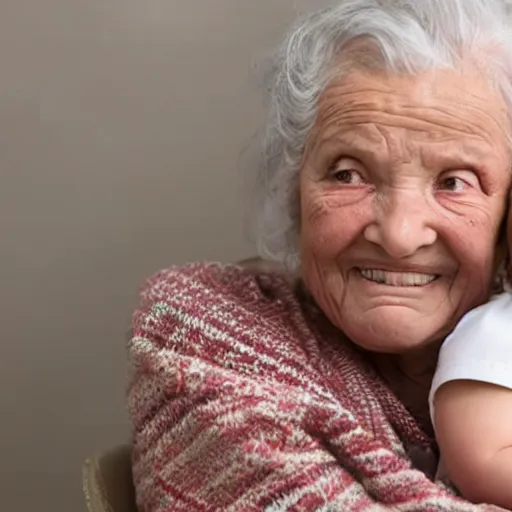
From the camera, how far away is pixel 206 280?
1.34m

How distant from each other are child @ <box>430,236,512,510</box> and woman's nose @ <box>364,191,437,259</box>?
5.3 inches

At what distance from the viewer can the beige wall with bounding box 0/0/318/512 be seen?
1.80 m

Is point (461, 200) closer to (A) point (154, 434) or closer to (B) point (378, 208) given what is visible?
(B) point (378, 208)

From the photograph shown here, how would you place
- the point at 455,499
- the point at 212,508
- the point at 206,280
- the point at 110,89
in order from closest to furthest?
the point at 455,499, the point at 212,508, the point at 206,280, the point at 110,89

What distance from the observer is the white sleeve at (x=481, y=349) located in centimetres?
102

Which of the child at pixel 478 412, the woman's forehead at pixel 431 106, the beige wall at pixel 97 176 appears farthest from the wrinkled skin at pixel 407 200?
the beige wall at pixel 97 176

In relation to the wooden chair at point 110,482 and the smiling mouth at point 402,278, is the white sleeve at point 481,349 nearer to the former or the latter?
the smiling mouth at point 402,278

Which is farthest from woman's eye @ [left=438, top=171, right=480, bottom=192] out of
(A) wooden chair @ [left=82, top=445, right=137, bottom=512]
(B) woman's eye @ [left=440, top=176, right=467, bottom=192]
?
(A) wooden chair @ [left=82, top=445, right=137, bottom=512]

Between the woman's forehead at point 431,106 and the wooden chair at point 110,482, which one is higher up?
the woman's forehead at point 431,106

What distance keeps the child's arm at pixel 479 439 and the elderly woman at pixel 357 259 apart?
0.35ft

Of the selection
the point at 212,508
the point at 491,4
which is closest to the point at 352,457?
the point at 212,508

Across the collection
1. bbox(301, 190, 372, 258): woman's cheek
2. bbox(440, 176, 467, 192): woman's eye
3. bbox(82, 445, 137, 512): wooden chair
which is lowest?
bbox(82, 445, 137, 512): wooden chair

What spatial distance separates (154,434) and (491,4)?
0.70m

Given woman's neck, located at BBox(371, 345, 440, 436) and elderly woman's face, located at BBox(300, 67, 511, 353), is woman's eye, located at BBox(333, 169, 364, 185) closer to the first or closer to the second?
elderly woman's face, located at BBox(300, 67, 511, 353)
